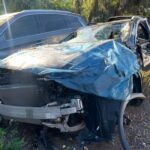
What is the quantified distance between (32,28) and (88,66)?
190 inches

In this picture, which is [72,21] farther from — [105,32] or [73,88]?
[73,88]

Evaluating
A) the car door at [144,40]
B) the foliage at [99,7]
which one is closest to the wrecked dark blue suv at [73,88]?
the car door at [144,40]

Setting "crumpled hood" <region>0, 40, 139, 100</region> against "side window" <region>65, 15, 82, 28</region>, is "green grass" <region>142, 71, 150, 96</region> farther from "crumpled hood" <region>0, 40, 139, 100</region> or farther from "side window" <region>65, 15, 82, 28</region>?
"side window" <region>65, 15, 82, 28</region>

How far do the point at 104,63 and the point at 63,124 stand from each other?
0.92 metres

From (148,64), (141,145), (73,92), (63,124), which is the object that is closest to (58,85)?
(73,92)

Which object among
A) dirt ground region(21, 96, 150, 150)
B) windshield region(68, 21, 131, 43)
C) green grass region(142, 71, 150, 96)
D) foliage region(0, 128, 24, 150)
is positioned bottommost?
dirt ground region(21, 96, 150, 150)

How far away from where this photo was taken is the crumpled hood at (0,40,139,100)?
14.3 feet

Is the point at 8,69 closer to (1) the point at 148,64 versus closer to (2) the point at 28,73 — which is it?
(2) the point at 28,73

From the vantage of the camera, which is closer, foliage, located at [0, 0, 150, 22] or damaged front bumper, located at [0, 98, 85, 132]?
damaged front bumper, located at [0, 98, 85, 132]

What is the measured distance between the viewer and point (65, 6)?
1764 cm

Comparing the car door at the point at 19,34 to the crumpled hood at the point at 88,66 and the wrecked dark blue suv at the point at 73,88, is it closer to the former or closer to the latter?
the crumpled hood at the point at 88,66

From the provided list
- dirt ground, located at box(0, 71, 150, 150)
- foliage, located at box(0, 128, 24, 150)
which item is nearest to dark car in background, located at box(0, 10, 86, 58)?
dirt ground, located at box(0, 71, 150, 150)

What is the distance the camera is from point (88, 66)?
14.9 feet

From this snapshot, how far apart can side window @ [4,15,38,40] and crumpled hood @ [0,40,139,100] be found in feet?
10.4
